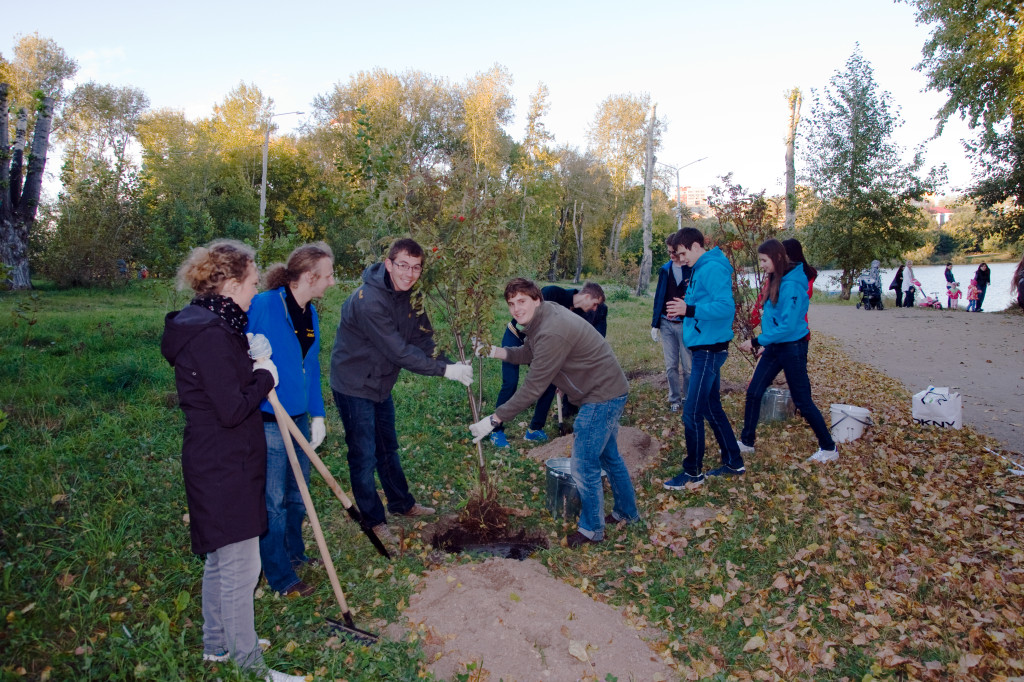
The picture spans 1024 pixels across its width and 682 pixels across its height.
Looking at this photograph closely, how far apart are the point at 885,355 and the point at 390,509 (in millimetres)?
11152

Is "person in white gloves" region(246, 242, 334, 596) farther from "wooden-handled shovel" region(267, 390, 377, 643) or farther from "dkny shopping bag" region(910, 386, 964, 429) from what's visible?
"dkny shopping bag" region(910, 386, 964, 429)

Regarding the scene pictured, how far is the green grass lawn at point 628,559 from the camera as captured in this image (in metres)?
3.18

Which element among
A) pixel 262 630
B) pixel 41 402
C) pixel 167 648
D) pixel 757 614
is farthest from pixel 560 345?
pixel 41 402

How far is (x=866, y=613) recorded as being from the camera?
3592 mm

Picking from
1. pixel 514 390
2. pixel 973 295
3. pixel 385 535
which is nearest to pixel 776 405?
pixel 514 390

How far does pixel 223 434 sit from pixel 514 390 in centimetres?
439

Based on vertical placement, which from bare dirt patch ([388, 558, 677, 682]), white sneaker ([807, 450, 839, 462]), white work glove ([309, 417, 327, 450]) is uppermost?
white work glove ([309, 417, 327, 450])

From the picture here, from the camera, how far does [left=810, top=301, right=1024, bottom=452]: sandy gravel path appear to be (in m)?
7.63

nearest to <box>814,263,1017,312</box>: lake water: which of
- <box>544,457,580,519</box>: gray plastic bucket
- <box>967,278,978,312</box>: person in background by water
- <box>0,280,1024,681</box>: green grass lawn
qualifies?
<box>967,278,978,312</box>: person in background by water

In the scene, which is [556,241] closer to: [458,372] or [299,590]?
[458,372]

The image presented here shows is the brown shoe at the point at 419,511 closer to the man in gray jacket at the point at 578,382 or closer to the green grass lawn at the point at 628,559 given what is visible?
the green grass lawn at the point at 628,559

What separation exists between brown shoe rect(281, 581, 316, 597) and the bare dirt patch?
23.9 inches

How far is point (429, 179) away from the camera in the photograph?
453cm

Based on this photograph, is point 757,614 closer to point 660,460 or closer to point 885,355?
point 660,460
